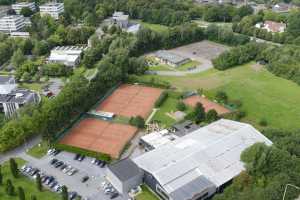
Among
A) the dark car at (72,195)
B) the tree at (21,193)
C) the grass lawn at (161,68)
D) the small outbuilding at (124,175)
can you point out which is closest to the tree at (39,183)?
the tree at (21,193)

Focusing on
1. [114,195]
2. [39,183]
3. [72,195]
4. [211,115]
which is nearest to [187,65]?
[211,115]

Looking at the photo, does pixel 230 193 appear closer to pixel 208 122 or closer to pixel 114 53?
pixel 208 122

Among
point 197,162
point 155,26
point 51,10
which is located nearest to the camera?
point 197,162

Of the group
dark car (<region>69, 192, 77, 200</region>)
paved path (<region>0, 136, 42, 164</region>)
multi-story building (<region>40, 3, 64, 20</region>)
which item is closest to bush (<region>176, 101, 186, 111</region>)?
paved path (<region>0, 136, 42, 164</region>)

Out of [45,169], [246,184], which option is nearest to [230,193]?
[246,184]

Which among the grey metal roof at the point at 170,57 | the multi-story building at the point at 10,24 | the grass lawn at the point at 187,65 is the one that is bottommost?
the grass lawn at the point at 187,65

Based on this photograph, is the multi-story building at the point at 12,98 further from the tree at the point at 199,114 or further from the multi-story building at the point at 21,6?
the multi-story building at the point at 21,6

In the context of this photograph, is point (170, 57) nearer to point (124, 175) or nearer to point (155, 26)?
point (155, 26)

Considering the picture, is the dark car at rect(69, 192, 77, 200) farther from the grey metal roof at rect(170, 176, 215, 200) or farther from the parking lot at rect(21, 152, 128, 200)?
the grey metal roof at rect(170, 176, 215, 200)
